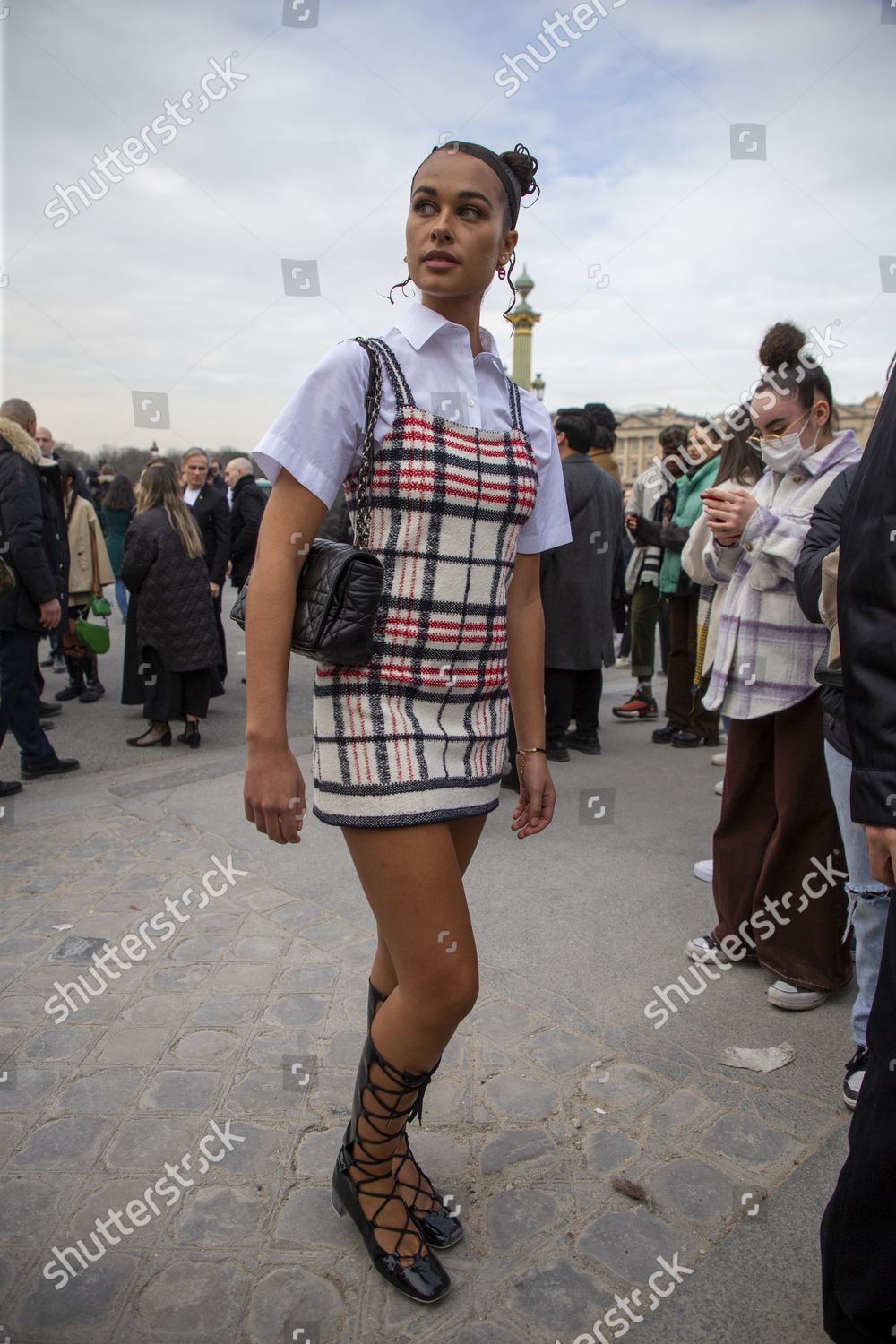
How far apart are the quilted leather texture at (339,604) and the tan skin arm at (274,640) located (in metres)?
0.04

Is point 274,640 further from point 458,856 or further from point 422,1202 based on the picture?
point 422,1202

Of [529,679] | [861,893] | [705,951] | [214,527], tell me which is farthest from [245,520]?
[861,893]

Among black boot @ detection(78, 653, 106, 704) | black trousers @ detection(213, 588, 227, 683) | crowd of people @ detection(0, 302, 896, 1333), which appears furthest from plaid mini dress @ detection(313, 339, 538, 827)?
black boot @ detection(78, 653, 106, 704)

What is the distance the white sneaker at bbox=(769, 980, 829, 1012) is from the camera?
10.4 feet

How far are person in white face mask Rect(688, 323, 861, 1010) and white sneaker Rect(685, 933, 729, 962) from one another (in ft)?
0.55

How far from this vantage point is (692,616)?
679cm

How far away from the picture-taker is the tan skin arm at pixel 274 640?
5.81 ft

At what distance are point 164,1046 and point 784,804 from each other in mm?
2111

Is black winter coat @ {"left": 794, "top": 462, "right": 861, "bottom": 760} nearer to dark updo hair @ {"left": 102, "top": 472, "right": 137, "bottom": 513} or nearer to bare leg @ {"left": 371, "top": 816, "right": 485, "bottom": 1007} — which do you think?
bare leg @ {"left": 371, "top": 816, "right": 485, "bottom": 1007}

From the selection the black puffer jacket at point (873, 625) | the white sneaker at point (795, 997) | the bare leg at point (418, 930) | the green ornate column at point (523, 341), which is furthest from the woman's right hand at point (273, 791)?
the green ornate column at point (523, 341)

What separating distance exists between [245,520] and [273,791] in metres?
6.89

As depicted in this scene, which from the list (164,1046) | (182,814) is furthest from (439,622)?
(182,814)

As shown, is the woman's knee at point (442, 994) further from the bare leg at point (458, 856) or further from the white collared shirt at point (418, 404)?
the white collared shirt at point (418, 404)

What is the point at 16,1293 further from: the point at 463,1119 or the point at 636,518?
the point at 636,518
